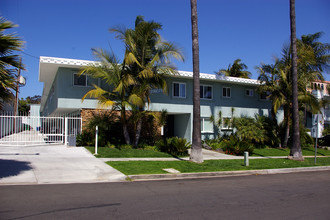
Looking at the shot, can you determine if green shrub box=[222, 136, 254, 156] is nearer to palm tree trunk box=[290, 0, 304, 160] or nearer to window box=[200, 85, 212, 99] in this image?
palm tree trunk box=[290, 0, 304, 160]

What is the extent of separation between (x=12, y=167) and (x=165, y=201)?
6730 millimetres

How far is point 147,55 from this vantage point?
16594 millimetres

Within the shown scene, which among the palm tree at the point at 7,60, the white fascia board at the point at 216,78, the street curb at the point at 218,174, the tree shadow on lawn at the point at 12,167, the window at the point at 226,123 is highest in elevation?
the white fascia board at the point at 216,78

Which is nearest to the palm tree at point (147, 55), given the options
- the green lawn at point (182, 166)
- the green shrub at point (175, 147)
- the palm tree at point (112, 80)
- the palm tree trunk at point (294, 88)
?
the palm tree at point (112, 80)

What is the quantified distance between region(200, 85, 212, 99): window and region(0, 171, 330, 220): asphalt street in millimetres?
12781

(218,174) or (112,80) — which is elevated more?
(112,80)

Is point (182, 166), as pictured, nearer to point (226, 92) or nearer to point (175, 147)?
point (175, 147)

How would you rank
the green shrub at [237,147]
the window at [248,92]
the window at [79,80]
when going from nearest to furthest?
the window at [79,80], the green shrub at [237,147], the window at [248,92]

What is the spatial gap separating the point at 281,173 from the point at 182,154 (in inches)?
210

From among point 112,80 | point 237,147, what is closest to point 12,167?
point 112,80

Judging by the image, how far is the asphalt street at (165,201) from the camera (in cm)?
563

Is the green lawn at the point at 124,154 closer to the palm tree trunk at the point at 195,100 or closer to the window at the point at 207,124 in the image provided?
the palm tree trunk at the point at 195,100

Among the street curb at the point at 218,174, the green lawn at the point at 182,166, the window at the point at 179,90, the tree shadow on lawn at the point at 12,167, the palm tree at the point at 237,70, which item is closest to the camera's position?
the tree shadow on lawn at the point at 12,167

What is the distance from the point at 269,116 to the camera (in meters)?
24.8
